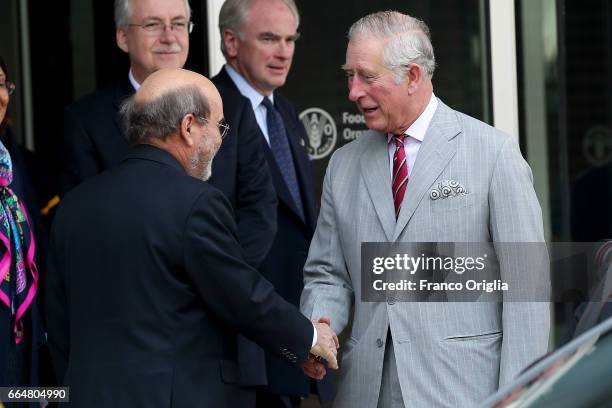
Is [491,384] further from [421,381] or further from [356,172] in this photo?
[356,172]

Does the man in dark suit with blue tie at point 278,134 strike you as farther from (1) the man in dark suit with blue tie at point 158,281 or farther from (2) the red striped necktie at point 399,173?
(1) the man in dark suit with blue tie at point 158,281

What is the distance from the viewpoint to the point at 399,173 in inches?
166

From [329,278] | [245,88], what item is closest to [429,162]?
[329,278]

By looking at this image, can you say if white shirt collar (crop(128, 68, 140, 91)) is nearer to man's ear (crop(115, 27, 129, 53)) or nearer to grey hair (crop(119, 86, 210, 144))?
man's ear (crop(115, 27, 129, 53))

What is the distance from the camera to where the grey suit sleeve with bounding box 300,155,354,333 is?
14.2 ft

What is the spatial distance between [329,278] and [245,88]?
1.22 meters

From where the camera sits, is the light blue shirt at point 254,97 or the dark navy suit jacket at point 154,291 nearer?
the dark navy suit jacket at point 154,291

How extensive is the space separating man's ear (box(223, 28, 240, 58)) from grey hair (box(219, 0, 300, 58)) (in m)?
0.01

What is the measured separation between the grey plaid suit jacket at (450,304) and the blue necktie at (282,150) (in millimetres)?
963

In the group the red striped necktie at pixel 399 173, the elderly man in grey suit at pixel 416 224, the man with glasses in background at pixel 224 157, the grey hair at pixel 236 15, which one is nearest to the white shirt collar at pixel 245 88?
the grey hair at pixel 236 15

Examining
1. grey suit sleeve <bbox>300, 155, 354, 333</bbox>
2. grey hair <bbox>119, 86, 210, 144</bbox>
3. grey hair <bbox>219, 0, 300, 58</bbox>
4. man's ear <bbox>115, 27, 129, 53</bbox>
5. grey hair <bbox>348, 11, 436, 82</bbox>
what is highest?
grey hair <bbox>219, 0, 300, 58</bbox>

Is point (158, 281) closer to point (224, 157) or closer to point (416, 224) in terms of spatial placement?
point (416, 224)

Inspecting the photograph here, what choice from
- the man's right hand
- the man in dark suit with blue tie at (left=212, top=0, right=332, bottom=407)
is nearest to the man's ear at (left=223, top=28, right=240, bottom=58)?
the man in dark suit with blue tie at (left=212, top=0, right=332, bottom=407)

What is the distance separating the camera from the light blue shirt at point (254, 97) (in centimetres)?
524
